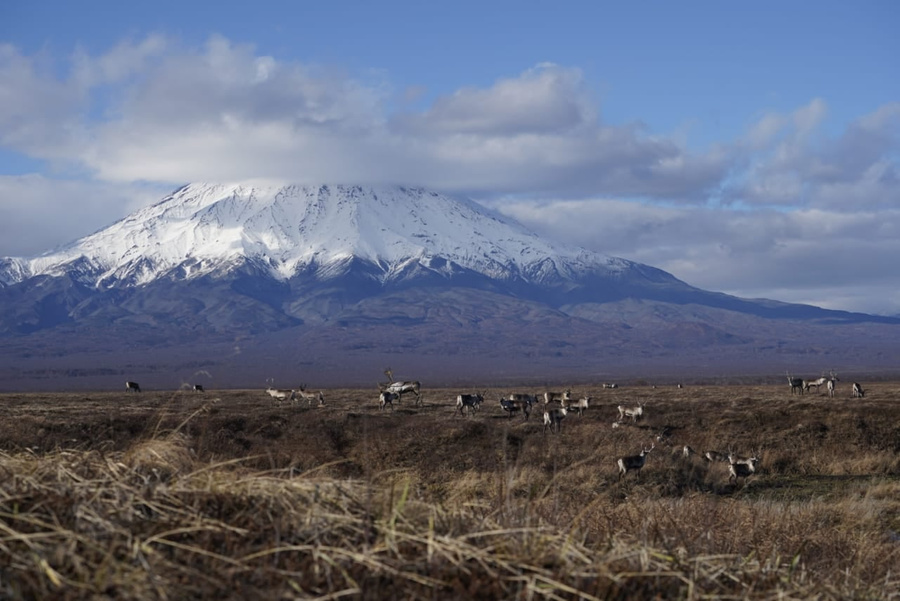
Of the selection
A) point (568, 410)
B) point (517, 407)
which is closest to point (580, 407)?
point (568, 410)

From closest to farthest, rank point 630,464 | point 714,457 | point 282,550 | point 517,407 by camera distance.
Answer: point 282,550 → point 630,464 → point 714,457 → point 517,407

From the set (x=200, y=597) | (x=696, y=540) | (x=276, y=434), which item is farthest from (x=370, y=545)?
(x=276, y=434)

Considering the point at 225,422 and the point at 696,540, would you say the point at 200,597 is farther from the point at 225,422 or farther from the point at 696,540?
the point at 225,422

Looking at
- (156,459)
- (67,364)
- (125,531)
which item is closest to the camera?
(125,531)

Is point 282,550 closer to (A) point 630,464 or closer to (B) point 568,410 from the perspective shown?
(A) point 630,464

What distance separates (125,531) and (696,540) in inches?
154

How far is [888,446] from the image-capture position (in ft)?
102

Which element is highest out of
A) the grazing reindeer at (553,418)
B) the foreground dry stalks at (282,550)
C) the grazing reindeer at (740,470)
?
the foreground dry stalks at (282,550)

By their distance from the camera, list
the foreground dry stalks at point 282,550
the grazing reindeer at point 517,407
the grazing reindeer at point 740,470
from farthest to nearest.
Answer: the grazing reindeer at point 517,407 < the grazing reindeer at point 740,470 < the foreground dry stalks at point 282,550

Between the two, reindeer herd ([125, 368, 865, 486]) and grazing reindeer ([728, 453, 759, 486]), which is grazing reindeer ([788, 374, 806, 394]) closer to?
reindeer herd ([125, 368, 865, 486])

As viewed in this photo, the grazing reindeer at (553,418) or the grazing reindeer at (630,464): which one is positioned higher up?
the grazing reindeer at (553,418)

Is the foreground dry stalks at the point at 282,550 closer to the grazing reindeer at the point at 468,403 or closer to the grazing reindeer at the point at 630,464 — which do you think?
the grazing reindeer at the point at 630,464

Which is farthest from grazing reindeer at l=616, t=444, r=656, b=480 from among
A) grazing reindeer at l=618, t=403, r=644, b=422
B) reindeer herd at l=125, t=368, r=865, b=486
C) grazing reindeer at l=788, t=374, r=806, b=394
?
grazing reindeer at l=788, t=374, r=806, b=394

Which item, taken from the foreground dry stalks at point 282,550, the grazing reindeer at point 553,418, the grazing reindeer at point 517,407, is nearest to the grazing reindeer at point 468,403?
the grazing reindeer at point 517,407
